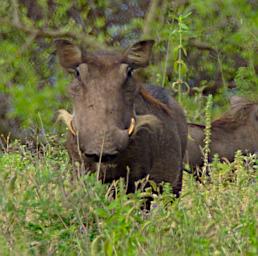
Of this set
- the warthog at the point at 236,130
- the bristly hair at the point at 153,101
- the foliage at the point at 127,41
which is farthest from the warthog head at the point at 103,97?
the foliage at the point at 127,41

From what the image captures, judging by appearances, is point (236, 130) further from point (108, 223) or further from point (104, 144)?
point (108, 223)

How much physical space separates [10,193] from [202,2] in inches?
291

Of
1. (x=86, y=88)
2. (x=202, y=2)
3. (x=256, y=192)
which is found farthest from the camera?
(x=202, y=2)

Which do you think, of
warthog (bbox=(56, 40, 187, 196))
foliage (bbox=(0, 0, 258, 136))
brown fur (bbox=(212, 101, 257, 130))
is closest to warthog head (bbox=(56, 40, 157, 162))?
warthog (bbox=(56, 40, 187, 196))

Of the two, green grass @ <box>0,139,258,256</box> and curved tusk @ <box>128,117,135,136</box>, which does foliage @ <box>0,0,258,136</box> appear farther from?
green grass @ <box>0,139,258,256</box>

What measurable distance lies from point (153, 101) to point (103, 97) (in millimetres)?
799

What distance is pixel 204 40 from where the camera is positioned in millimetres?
12688

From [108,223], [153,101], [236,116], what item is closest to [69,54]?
[153,101]

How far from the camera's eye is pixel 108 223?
4559 millimetres

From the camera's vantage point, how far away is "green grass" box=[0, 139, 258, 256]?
14.7ft

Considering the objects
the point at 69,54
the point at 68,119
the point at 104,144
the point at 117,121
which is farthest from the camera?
the point at 69,54

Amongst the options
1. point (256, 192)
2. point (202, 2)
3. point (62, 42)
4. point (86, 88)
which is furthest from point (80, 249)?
point (202, 2)

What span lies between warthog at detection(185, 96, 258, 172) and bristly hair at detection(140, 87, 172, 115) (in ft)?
12.7

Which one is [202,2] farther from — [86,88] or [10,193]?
[10,193]
